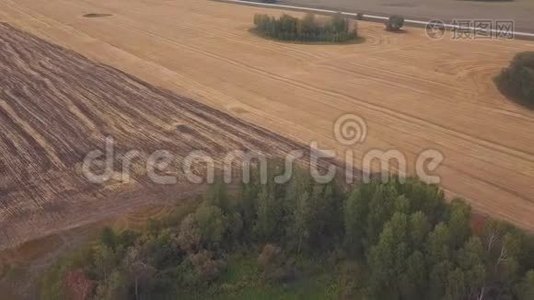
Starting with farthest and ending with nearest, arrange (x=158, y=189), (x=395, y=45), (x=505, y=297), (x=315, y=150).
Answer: (x=395, y=45) < (x=315, y=150) < (x=158, y=189) < (x=505, y=297)

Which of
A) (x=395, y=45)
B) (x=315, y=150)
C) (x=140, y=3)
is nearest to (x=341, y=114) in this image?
(x=315, y=150)

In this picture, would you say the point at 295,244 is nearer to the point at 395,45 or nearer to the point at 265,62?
the point at 265,62

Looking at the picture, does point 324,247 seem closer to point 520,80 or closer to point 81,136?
point 81,136

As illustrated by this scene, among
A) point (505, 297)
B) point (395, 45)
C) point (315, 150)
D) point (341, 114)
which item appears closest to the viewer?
point (505, 297)

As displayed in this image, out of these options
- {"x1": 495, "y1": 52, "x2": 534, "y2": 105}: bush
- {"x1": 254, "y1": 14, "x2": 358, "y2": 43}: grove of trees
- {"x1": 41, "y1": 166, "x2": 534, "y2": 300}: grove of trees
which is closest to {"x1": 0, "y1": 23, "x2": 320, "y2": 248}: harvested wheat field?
{"x1": 41, "y1": 166, "x2": 534, "y2": 300}: grove of trees

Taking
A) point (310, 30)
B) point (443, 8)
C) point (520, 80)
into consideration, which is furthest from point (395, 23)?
point (520, 80)
